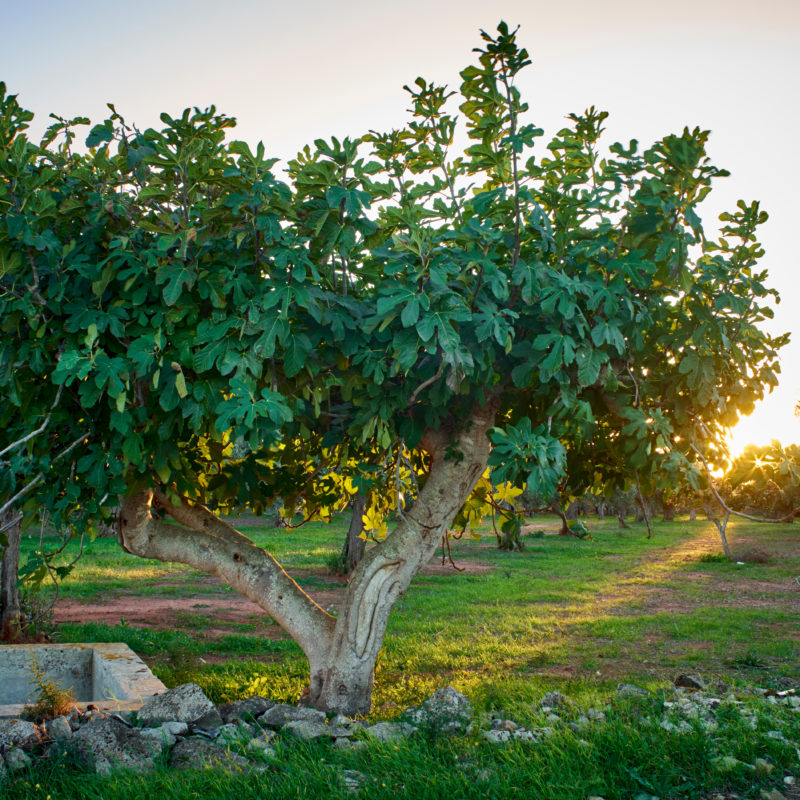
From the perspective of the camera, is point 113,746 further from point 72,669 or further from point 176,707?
point 72,669

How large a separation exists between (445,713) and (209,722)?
1.51 meters

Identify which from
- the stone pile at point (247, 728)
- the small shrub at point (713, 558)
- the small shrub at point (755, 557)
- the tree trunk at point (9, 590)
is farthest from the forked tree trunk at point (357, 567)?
the small shrub at point (755, 557)

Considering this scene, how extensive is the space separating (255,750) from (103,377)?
228 cm

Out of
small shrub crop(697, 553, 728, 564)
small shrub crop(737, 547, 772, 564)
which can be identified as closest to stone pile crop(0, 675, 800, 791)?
small shrub crop(697, 553, 728, 564)

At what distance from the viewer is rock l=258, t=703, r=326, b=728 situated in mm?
4742

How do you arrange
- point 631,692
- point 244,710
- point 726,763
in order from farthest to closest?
point 631,692, point 244,710, point 726,763

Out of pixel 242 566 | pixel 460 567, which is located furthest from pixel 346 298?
pixel 460 567

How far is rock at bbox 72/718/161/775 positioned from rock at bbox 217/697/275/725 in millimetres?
652

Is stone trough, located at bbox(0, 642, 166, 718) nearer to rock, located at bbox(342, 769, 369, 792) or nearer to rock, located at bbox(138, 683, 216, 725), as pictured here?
rock, located at bbox(138, 683, 216, 725)

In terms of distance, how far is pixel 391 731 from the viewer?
4.49m

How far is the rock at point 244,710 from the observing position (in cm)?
480

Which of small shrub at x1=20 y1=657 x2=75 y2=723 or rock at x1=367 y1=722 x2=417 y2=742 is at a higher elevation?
small shrub at x1=20 y1=657 x2=75 y2=723

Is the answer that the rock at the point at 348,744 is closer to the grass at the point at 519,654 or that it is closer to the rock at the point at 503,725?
the grass at the point at 519,654

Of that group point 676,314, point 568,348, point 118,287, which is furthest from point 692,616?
point 118,287
